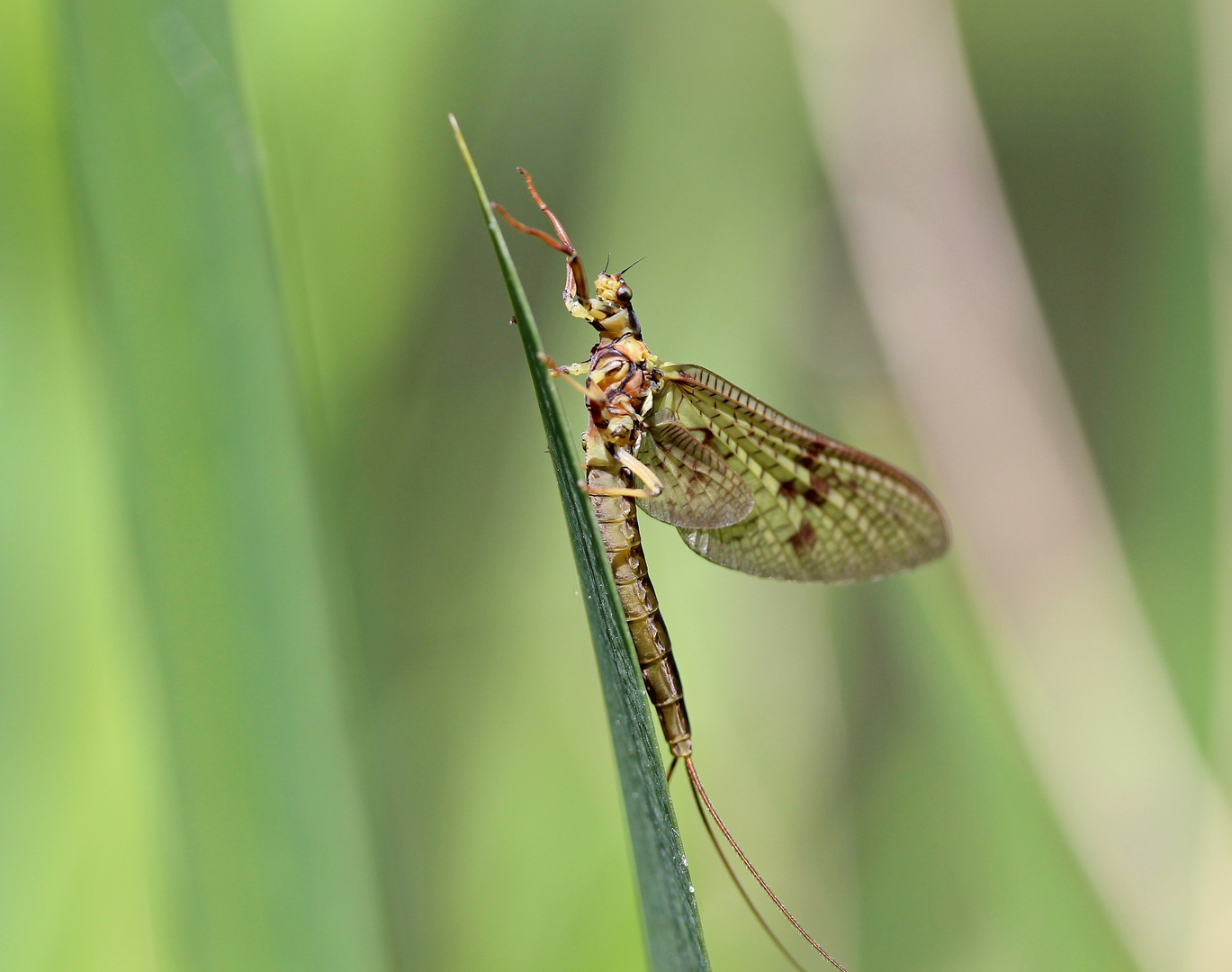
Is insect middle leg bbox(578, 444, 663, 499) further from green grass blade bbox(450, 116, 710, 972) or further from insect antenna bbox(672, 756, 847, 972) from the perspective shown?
green grass blade bbox(450, 116, 710, 972)

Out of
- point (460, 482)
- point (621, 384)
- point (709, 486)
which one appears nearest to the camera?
point (621, 384)

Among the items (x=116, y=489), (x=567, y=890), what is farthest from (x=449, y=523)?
(x=116, y=489)

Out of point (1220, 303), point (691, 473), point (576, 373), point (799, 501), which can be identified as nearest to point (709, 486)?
point (691, 473)

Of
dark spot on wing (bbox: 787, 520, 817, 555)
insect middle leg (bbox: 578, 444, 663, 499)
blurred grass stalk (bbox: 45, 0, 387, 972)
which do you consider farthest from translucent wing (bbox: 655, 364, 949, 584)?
blurred grass stalk (bbox: 45, 0, 387, 972)

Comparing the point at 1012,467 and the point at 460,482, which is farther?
the point at 460,482

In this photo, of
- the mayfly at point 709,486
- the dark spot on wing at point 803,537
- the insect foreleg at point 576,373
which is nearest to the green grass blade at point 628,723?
the insect foreleg at point 576,373

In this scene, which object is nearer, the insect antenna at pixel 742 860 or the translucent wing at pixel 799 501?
the insect antenna at pixel 742 860

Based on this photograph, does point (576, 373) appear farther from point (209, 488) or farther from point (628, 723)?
point (628, 723)

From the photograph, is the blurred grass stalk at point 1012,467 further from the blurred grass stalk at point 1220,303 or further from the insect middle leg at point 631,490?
the insect middle leg at point 631,490
